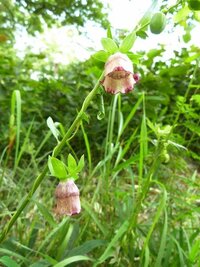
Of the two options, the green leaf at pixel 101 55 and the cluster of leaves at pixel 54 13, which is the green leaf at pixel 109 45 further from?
the cluster of leaves at pixel 54 13

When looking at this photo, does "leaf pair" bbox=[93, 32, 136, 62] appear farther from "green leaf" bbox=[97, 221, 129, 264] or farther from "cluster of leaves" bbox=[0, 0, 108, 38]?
"cluster of leaves" bbox=[0, 0, 108, 38]

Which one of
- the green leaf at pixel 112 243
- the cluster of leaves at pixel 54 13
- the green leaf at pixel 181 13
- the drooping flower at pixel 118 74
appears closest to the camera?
the drooping flower at pixel 118 74

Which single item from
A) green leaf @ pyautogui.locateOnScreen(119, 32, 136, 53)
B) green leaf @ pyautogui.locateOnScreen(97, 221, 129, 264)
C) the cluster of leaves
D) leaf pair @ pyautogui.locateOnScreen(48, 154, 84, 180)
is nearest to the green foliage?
green leaf @ pyautogui.locateOnScreen(119, 32, 136, 53)

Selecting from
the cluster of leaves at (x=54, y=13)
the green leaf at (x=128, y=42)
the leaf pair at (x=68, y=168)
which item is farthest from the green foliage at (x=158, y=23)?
the cluster of leaves at (x=54, y=13)

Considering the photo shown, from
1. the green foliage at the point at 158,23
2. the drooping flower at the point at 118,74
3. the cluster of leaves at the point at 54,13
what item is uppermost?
the cluster of leaves at the point at 54,13

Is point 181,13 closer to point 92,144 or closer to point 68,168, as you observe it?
point 68,168

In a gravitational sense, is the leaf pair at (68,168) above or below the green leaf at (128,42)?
below

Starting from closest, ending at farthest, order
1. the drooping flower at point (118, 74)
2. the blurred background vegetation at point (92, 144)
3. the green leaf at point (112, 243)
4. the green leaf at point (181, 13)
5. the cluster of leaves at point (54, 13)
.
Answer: the drooping flower at point (118, 74), the green leaf at point (181, 13), the green leaf at point (112, 243), the blurred background vegetation at point (92, 144), the cluster of leaves at point (54, 13)
